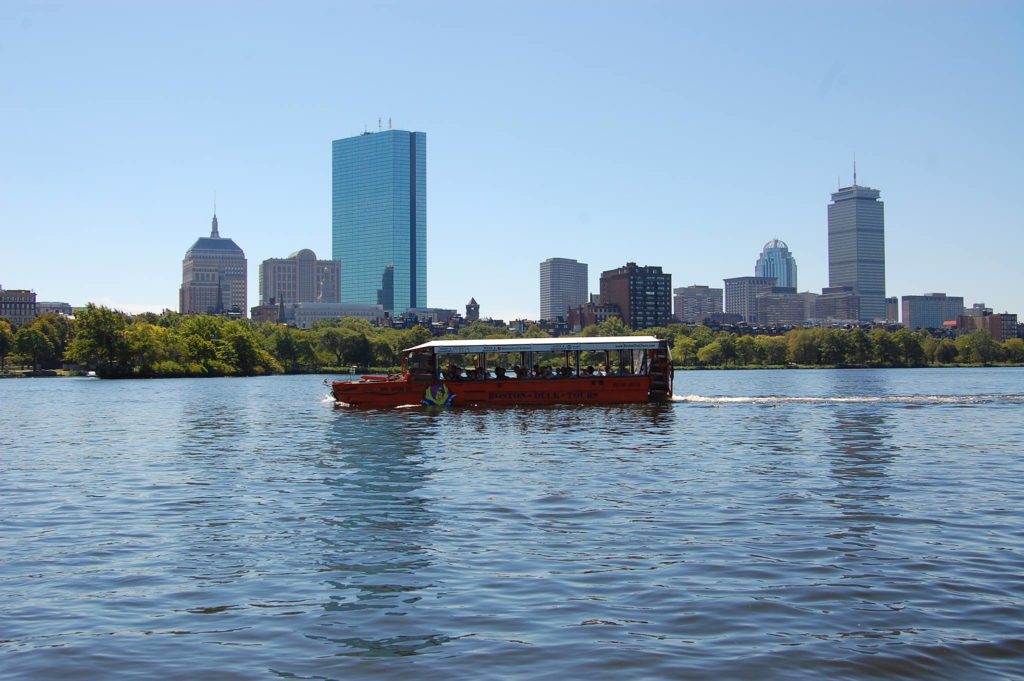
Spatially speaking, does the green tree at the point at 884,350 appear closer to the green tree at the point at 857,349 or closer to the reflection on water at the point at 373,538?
the green tree at the point at 857,349

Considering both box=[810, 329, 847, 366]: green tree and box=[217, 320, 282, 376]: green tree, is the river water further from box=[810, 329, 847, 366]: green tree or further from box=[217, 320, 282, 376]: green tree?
box=[810, 329, 847, 366]: green tree

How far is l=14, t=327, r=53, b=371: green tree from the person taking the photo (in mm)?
160375

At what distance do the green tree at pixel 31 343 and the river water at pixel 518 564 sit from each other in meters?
141

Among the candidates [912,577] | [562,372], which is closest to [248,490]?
[912,577]

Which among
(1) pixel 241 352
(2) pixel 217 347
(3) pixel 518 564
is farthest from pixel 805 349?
(3) pixel 518 564

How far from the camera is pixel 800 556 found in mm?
15445

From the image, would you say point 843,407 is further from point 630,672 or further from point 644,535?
point 630,672

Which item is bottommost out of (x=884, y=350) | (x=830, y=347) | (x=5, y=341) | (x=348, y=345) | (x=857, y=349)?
(x=884, y=350)

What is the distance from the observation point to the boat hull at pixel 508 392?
55.3m

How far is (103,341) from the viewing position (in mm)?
130875

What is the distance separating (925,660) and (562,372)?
46893 millimetres

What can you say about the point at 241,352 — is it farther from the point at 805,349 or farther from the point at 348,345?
the point at 805,349

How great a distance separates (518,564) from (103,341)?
12763 cm

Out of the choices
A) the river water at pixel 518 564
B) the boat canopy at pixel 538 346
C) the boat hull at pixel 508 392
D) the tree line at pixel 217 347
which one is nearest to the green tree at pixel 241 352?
the tree line at pixel 217 347
